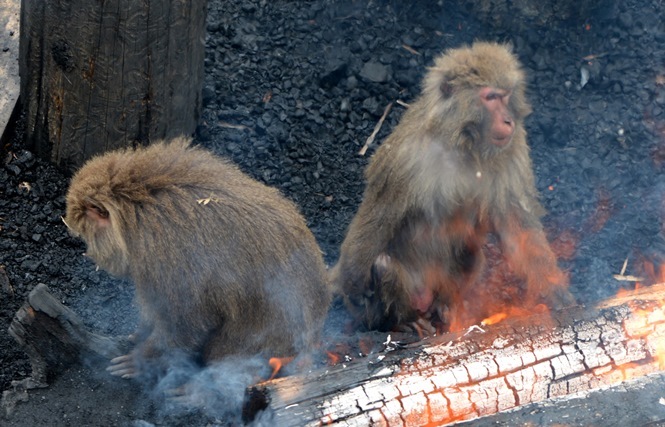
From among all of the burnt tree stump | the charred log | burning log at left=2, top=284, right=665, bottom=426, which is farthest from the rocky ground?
burning log at left=2, top=284, right=665, bottom=426

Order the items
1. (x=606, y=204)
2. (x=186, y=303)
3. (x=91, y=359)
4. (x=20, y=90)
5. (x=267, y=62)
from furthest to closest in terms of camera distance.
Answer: (x=267, y=62), (x=606, y=204), (x=20, y=90), (x=91, y=359), (x=186, y=303)

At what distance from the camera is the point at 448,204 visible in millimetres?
6504

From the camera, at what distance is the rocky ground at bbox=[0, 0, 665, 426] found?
7.71 metres

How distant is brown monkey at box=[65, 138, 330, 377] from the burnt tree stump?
136 centimetres

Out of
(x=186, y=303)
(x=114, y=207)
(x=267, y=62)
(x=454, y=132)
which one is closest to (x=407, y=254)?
(x=454, y=132)

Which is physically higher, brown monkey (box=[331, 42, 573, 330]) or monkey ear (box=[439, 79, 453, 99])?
monkey ear (box=[439, 79, 453, 99])

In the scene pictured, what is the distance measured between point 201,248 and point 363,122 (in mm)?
3701

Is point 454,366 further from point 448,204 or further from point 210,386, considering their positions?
point 210,386

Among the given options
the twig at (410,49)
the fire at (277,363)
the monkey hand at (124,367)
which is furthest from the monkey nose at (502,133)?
the twig at (410,49)

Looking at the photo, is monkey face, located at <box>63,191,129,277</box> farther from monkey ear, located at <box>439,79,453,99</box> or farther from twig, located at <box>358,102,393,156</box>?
twig, located at <box>358,102,393,156</box>

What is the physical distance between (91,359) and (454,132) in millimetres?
3017

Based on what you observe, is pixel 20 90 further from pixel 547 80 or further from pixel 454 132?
pixel 547 80

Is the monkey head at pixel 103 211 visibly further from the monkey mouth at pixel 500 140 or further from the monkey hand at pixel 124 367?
the monkey mouth at pixel 500 140

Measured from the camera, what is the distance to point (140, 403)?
6039 millimetres
